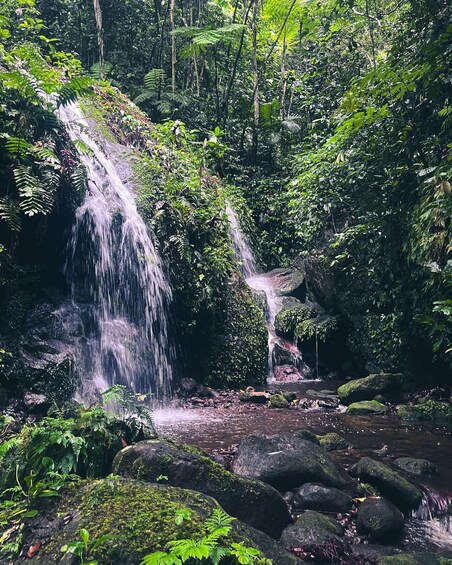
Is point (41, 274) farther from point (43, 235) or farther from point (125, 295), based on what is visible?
point (125, 295)

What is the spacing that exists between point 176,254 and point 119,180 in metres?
2.50

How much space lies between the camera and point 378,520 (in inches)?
157

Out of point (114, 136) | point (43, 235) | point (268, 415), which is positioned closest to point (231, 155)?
point (114, 136)

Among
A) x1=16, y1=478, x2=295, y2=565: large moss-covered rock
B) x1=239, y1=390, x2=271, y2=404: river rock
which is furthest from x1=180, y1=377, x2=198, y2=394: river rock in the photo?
x1=16, y1=478, x2=295, y2=565: large moss-covered rock

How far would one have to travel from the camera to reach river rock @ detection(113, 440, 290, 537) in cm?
336

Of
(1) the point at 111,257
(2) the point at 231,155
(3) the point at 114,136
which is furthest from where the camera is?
(2) the point at 231,155

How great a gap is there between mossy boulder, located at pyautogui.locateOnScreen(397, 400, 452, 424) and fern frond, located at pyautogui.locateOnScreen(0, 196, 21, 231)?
7.19 meters

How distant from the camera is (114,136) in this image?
43.5ft

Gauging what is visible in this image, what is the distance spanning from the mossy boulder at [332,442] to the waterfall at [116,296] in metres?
3.85

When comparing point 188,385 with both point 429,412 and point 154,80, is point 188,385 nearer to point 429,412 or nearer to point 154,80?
point 429,412

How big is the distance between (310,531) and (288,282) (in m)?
10.9

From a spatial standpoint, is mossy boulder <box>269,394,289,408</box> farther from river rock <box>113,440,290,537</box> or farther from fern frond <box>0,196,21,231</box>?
fern frond <box>0,196,21,231</box>

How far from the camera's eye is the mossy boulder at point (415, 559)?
3.30m

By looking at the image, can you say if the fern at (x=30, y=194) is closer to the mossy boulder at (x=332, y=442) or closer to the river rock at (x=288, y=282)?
the mossy boulder at (x=332, y=442)
